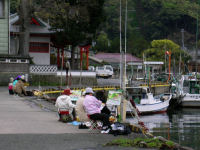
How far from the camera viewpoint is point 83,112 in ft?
52.1

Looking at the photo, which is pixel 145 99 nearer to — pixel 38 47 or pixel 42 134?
pixel 38 47

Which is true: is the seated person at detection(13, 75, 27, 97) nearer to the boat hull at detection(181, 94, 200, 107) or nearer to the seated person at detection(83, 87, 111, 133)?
the seated person at detection(83, 87, 111, 133)

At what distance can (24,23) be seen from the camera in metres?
41.9

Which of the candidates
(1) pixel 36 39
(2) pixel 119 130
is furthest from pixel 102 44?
Answer: (2) pixel 119 130

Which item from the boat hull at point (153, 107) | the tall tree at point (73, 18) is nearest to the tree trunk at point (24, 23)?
the tall tree at point (73, 18)

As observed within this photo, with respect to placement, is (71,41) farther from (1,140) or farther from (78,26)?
(1,140)

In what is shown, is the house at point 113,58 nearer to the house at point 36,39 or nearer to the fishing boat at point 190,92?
the house at point 36,39

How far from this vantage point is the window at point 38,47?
156 ft

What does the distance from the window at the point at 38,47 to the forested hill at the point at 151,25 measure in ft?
152

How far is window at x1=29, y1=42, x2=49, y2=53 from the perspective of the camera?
156 feet

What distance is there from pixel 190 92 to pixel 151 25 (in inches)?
2696

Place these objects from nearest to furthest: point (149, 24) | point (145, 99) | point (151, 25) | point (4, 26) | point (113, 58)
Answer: point (145, 99) → point (4, 26) → point (113, 58) → point (151, 25) → point (149, 24)

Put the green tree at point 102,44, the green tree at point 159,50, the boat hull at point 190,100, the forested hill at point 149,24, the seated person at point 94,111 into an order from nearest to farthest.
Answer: the seated person at point 94,111
the boat hull at point 190,100
the green tree at point 159,50
the forested hill at point 149,24
the green tree at point 102,44

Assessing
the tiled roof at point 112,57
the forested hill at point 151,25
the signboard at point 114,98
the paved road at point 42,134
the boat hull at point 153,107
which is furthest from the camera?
the forested hill at point 151,25
